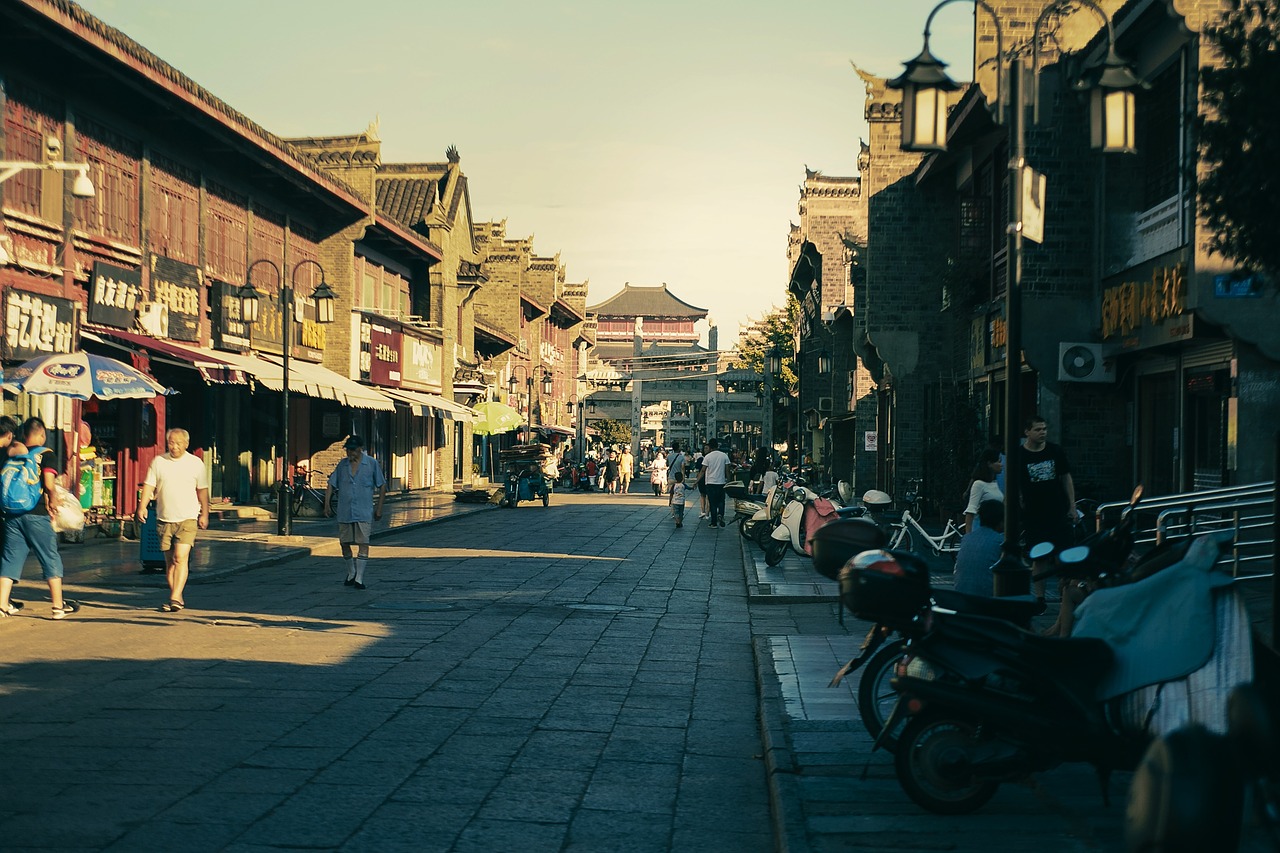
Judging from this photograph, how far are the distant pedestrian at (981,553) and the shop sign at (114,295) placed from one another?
1528 cm

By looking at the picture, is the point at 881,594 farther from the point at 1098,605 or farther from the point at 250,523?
the point at 250,523

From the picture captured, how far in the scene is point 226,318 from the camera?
2575 centimetres

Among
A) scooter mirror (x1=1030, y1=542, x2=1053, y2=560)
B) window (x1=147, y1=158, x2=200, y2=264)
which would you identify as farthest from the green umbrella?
scooter mirror (x1=1030, y1=542, x2=1053, y2=560)

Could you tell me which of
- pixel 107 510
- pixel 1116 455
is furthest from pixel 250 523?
pixel 1116 455

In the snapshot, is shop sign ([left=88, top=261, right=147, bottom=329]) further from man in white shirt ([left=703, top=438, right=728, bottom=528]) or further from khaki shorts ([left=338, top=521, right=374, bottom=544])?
man in white shirt ([left=703, top=438, right=728, bottom=528])

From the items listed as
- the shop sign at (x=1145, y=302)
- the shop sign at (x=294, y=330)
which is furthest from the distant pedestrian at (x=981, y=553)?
the shop sign at (x=294, y=330)

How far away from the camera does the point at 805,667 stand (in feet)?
31.7

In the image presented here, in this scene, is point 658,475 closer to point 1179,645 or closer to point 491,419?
point 491,419

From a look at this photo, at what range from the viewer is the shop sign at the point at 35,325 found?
692 inches

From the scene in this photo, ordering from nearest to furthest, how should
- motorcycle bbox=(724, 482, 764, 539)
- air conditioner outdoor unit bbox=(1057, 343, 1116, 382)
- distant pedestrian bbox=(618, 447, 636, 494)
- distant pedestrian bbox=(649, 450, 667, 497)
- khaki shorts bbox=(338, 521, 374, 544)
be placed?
khaki shorts bbox=(338, 521, 374, 544) < air conditioner outdoor unit bbox=(1057, 343, 1116, 382) < motorcycle bbox=(724, 482, 764, 539) < distant pedestrian bbox=(649, 450, 667, 497) < distant pedestrian bbox=(618, 447, 636, 494)

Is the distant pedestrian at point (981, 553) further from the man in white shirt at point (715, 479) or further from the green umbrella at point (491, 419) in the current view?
the green umbrella at point (491, 419)

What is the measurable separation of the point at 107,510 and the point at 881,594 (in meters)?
18.2

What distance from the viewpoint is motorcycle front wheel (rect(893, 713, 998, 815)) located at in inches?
223

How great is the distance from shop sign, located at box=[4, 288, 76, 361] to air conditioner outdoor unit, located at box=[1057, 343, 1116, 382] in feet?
45.9
